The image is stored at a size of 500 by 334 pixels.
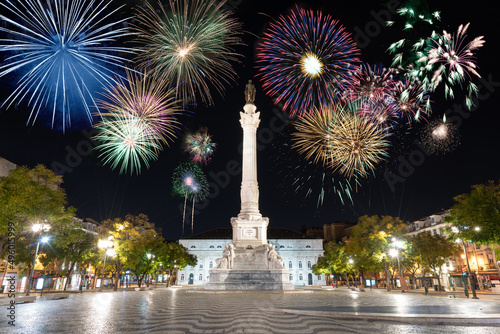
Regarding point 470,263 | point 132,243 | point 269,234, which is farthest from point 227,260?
point 269,234

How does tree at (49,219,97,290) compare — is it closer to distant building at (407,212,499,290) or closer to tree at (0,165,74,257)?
tree at (0,165,74,257)

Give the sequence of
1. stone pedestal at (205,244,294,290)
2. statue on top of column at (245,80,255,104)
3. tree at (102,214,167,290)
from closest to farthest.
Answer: stone pedestal at (205,244,294,290) < statue on top of column at (245,80,255,104) < tree at (102,214,167,290)

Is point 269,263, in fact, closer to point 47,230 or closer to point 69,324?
point 47,230

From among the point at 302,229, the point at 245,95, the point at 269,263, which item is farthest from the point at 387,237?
the point at 302,229

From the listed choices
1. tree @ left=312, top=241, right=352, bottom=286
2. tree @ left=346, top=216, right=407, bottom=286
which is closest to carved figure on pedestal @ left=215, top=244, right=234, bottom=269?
tree @ left=346, top=216, right=407, bottom=286

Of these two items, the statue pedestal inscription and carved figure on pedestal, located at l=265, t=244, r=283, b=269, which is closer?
the statue pedestal inscription

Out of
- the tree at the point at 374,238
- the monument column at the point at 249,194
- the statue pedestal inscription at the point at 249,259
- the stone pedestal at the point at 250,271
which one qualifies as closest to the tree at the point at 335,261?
the tree at the point at 374,238
